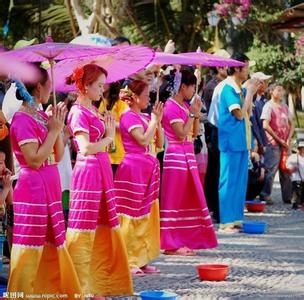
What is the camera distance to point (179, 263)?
8445 millimetres

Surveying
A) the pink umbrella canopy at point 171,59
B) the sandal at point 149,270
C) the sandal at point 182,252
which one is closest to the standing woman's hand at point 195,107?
the pink umbrella canopy at point 171,59

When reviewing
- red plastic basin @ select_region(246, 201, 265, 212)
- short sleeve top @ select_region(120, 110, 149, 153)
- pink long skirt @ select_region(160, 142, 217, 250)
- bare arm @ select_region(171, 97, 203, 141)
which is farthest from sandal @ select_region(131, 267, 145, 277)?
red plastic basin @ select_region(246, 201, 265, 212)

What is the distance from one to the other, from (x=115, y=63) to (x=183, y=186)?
1.99 metres

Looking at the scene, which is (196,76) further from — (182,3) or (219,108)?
(182,3)

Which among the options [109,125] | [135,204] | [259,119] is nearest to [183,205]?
[135,204]

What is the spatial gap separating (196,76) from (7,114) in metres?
2.27

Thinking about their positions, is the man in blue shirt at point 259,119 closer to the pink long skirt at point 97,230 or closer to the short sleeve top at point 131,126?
the short sleeve top at point 131,126

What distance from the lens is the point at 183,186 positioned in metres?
8.91

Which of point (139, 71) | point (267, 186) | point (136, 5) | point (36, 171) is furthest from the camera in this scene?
point (136, 5)

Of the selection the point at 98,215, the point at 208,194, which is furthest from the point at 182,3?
the point at 98,215

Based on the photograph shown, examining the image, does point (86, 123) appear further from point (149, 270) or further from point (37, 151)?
point (149, 270)

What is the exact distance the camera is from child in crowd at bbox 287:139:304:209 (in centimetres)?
1288

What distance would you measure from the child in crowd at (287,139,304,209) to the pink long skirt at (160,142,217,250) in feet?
13.6

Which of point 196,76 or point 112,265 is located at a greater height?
point 196,76
